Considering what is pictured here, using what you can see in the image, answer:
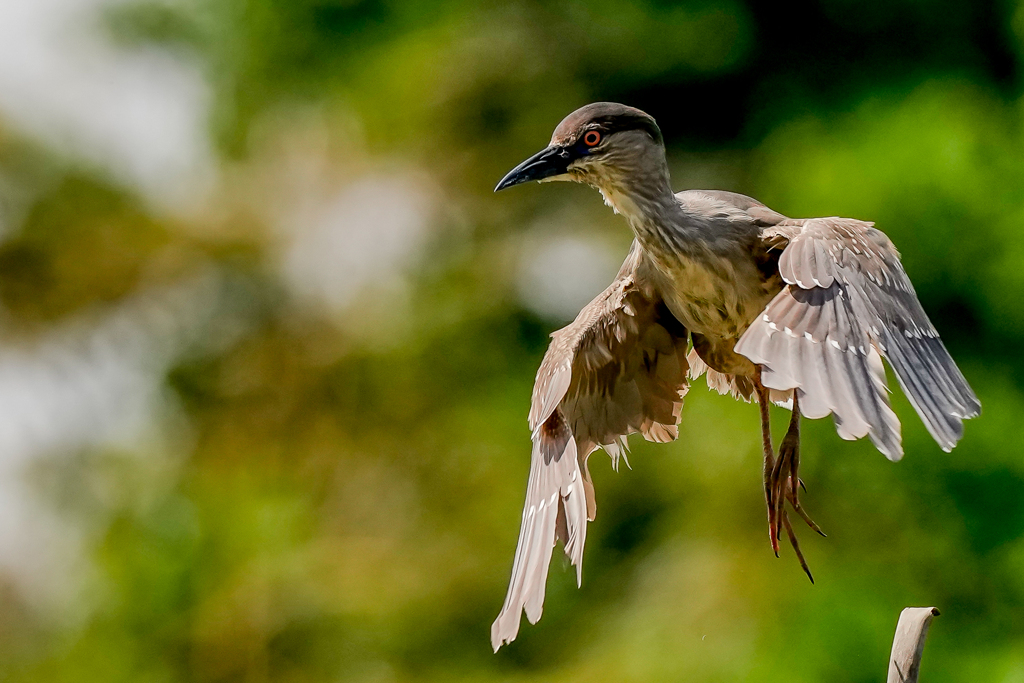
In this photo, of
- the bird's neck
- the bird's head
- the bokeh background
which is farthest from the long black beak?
the bokeh background

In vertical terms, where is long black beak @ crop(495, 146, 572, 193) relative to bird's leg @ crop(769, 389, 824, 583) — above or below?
above

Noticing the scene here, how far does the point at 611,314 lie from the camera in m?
3.00

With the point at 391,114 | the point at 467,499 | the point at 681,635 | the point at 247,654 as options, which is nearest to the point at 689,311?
the point at 681,635

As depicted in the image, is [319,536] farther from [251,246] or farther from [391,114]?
[391,114]

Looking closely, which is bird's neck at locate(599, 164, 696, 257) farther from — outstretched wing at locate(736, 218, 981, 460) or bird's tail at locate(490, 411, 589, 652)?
bird's tail at locate(490, 411, 589, 652)

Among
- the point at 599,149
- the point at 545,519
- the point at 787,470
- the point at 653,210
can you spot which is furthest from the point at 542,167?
the point at 787,470

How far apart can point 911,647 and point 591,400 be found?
42.6 inches

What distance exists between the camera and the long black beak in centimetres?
275

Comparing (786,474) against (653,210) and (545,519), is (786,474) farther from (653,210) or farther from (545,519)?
(653,210)

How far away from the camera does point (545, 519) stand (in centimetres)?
280

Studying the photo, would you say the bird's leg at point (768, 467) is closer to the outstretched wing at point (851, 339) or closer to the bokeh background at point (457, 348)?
the outstretched wing at point (851, 339)

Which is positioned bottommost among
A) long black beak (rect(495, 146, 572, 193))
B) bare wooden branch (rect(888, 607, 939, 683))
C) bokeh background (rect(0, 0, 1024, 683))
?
bokeh background (rect(0, 0, 1024, 683))

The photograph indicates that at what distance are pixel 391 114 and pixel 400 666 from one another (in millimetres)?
3980

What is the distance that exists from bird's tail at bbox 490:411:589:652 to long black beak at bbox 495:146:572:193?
2.12 feet
